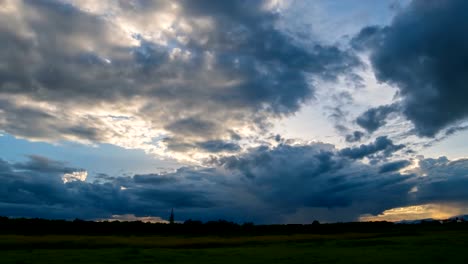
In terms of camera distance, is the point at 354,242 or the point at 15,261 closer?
the point at 15,261

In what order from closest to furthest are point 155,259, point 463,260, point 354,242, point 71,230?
1. point 463,260
2. point 155,259
3. point 354,242
4. point 71,230

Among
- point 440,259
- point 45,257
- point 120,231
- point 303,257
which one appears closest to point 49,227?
point 120,231

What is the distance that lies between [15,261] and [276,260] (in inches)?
1120

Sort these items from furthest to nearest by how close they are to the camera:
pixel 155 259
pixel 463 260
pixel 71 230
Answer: pixel 71 230 < pixel 155 259 < pixel 463 260

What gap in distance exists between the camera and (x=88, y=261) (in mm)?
42531

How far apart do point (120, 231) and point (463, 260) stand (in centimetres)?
17372

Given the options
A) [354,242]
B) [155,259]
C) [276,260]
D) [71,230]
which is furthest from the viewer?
[71,230]

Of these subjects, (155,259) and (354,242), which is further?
(354,242)

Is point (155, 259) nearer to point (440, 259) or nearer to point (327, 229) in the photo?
point (440, 259)

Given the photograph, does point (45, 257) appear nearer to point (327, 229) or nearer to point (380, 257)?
point (380, 257)

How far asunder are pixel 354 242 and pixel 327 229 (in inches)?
5192

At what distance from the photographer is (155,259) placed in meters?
44.9

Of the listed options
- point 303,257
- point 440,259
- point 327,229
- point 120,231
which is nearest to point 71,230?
point 120,231

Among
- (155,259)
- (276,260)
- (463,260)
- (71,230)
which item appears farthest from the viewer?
(71,230)
